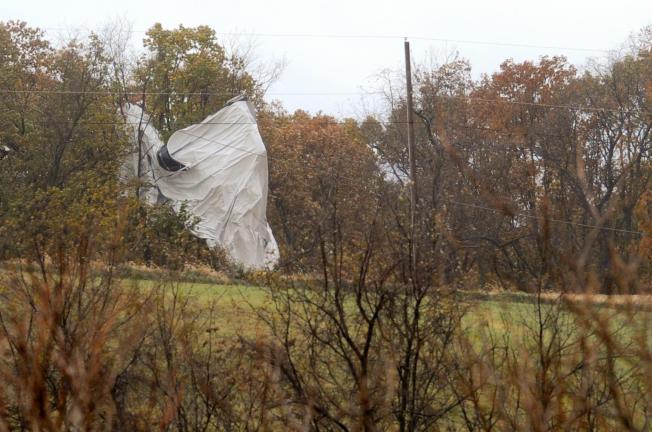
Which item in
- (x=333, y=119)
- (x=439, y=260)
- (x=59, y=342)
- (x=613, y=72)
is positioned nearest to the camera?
(x=59, y=342)

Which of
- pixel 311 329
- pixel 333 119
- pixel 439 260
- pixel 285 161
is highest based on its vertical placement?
pixel 333 119

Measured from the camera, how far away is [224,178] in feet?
110

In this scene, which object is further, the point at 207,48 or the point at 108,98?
the point at 207,48

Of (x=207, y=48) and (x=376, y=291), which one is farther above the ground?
(x=207, y=48)

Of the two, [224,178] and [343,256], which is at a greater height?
[224,178]

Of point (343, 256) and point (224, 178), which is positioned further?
point (224, 178)

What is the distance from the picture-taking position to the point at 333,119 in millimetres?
50281

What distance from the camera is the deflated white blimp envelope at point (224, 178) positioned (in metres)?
32.6

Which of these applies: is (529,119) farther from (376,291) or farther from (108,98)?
(376,291)

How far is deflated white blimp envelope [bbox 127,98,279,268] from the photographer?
32.6m

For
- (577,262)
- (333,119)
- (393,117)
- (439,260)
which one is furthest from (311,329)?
(333,119)

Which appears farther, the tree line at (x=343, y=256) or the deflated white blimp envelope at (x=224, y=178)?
the deflated white blimp envelope at (x=224, y=178)

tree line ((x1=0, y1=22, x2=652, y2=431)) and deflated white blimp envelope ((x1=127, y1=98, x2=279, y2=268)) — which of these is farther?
deflated white blimp envelope ((x1=127, y1=98, x2=279, y2=268))

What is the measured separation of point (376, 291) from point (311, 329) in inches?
24.6
